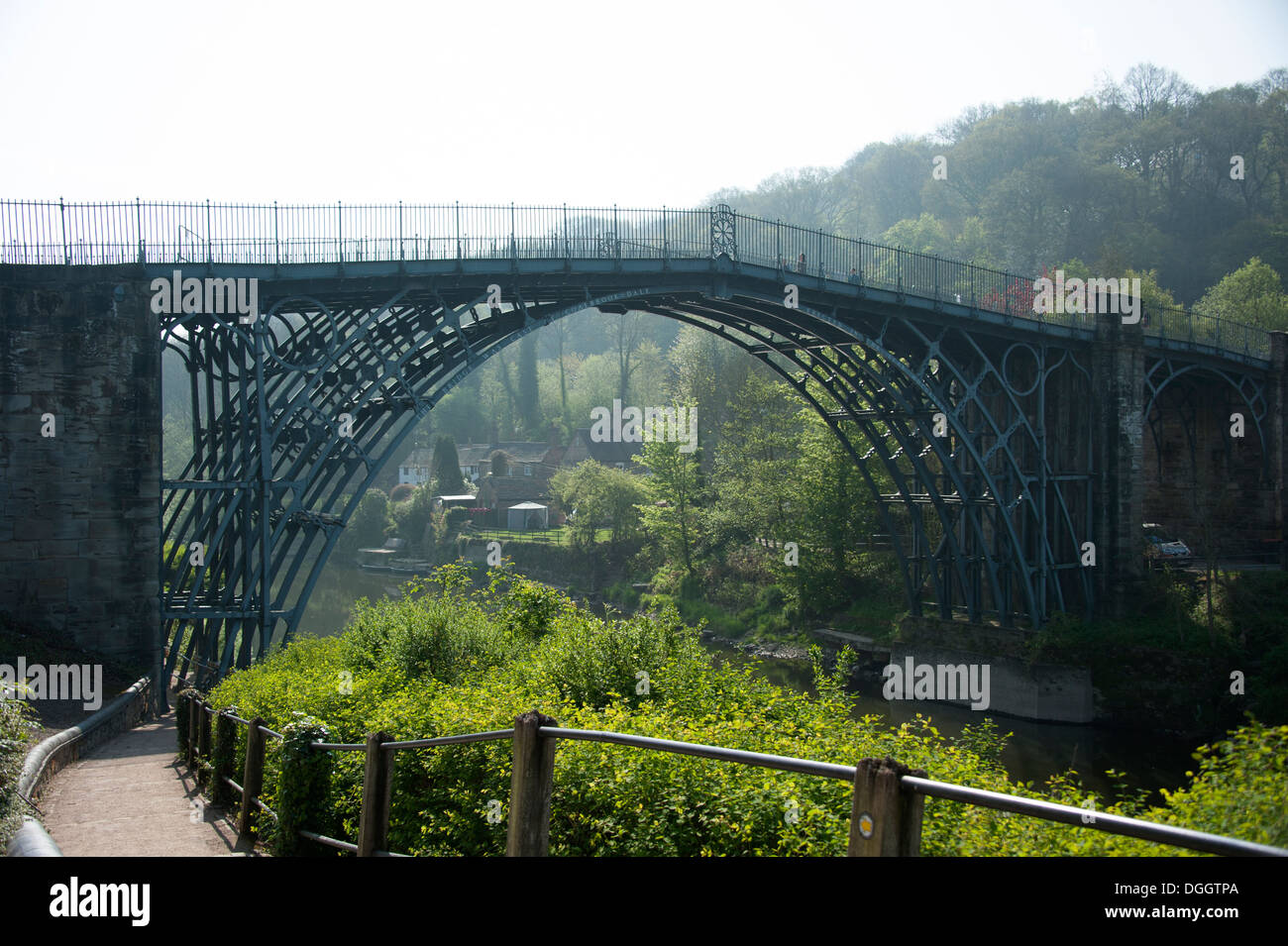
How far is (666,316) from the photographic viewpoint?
2739 centimetres

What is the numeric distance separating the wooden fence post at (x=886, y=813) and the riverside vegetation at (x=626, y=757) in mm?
1900

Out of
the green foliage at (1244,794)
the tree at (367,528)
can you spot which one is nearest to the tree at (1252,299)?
the green foliage at (1244,794)

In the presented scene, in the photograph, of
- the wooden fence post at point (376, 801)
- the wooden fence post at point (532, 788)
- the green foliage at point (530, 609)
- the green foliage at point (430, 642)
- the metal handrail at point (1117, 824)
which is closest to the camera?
the metal handrail at point (1117, 824)

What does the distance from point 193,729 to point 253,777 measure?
4.29 meters

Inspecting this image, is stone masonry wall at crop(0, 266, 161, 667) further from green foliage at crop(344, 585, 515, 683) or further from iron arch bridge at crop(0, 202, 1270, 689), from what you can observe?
green foliage at crop(344, 585, 515, 683)

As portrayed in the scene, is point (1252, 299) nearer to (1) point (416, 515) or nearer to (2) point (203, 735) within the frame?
(1) point (416, 515)

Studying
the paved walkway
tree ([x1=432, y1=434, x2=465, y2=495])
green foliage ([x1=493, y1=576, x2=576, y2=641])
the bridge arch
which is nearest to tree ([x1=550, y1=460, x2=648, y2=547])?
the bridge arch

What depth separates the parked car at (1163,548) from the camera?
3194cm

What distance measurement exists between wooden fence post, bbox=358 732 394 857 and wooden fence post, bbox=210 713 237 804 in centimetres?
493

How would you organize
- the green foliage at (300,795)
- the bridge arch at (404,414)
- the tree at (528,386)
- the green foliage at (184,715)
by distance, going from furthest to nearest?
the tree at (528,386) → the bridge arch at (404,414) → the green foliage at (184,715) → the green foliage at (300,795)

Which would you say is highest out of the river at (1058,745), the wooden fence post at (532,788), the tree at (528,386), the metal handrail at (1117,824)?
the tree at (528,386)

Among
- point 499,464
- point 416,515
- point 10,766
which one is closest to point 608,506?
point 416,515

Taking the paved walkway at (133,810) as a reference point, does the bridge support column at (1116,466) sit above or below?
above

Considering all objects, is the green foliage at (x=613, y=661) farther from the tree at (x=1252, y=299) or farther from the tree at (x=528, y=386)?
the tree at (x=528, y=386)
